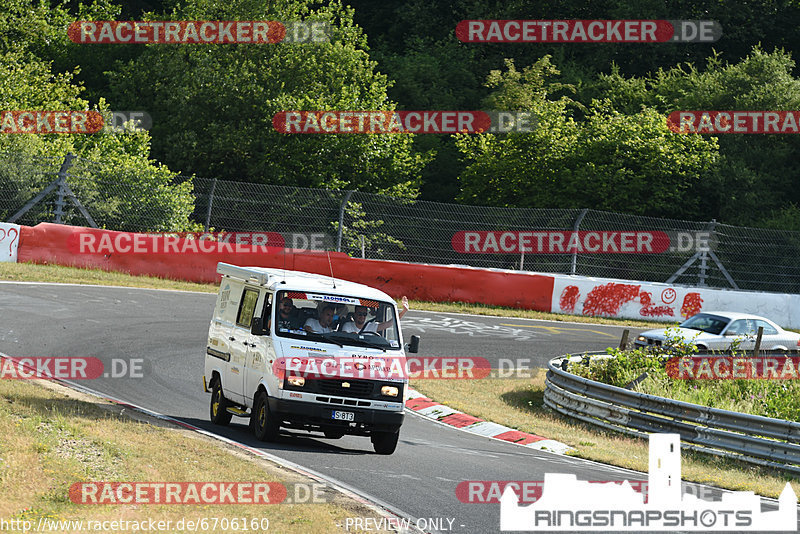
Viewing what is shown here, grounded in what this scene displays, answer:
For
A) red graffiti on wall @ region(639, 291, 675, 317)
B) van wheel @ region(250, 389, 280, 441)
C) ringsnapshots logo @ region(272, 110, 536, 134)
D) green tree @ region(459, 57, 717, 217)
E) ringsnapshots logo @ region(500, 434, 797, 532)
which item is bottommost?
ringsnapshots logo @ region(500, 434, 797, 532)

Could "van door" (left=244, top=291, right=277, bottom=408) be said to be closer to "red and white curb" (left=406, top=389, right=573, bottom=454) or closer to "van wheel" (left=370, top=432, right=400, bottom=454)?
"van wheel" (left=370, top=432, right=400, bottom=454)

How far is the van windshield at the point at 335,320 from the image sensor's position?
1225 centimetres

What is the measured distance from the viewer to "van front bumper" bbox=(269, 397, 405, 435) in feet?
38.4

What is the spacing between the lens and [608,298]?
95.0 feet

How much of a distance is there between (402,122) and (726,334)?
21.1m

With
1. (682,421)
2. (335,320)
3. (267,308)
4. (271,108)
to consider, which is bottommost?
(682,421)

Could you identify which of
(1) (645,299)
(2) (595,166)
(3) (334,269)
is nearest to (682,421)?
(3) (334,269)

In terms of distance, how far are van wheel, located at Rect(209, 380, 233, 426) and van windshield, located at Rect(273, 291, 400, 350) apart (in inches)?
74.6

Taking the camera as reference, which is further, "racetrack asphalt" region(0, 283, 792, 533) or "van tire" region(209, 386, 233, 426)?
"van tire" region(209, 386, 233, 426)

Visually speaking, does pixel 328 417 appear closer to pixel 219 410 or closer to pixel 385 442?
pixel 385 442

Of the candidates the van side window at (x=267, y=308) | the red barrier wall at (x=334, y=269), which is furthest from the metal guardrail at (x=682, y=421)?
the red barrier wall at (x=334, y=269)

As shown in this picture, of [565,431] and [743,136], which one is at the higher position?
[743,136]

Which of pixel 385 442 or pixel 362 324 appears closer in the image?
pixel 385 442

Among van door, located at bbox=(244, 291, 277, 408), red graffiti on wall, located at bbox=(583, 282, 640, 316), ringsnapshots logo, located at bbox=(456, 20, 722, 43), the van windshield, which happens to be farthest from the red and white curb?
ringsnapshots logo, located at bbox=(456, 20, 722, 43)
